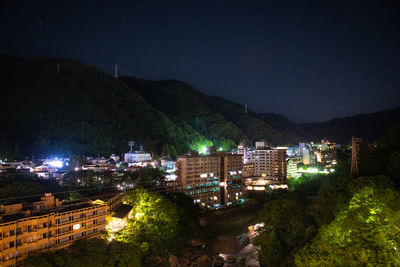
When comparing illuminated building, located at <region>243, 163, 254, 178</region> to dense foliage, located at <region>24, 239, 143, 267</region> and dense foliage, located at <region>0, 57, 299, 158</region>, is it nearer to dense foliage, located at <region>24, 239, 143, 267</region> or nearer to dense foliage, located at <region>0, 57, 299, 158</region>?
dense foliage, located at <region>0, 57, 299, 158</region>

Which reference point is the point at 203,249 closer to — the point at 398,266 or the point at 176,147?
the point at 398,266

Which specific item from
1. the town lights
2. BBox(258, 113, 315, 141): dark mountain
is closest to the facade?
the town lights

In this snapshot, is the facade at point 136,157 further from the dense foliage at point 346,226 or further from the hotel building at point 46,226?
the dense foliage at point 346,226

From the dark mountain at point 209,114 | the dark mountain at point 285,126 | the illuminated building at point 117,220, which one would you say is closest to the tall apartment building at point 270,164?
the illuminated building at point 117,220

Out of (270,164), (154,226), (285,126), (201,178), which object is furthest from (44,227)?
(285,126)

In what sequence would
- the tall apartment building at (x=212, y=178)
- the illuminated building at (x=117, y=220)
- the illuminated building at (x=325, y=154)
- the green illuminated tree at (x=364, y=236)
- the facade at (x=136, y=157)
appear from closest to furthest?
the green illuminated tree at (x=364, y=236) < the illuminated building at (x=117, y=220) < the tall apartment building at (x=212, y=178) < the facade at (x=136, y=157) < the illuminated building at (x=325, y=154)

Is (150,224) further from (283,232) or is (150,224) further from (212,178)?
(212,178)
